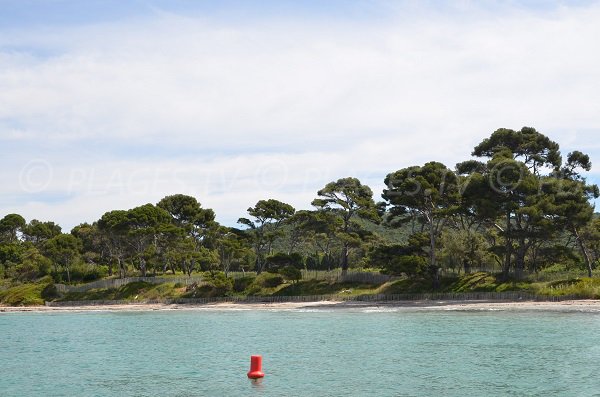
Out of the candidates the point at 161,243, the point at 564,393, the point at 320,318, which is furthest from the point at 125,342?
the point at 161,243

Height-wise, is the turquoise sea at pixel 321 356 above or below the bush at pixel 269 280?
below

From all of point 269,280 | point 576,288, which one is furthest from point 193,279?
point 576,288

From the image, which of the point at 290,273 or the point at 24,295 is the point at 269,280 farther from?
the point at 24,295

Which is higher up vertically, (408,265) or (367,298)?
(408,265)

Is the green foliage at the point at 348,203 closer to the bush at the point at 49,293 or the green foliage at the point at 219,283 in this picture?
the green foliage at the point at 219,283

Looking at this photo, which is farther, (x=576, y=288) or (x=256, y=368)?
(x=576, y=288)

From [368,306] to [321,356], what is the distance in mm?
32216

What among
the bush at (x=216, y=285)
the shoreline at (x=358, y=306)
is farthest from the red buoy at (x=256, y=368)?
the bush at (x=216, y=285)

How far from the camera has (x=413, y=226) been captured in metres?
84.4

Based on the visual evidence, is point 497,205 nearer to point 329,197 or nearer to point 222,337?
point 329,197

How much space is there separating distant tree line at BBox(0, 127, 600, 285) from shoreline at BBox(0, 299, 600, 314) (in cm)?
472

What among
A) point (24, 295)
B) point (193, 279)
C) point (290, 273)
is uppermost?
point (290, 273)

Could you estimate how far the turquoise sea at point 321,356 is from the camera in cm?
2348

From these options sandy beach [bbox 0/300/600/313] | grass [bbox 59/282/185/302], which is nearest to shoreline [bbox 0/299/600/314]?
sandy beach [bbox 0/300/600/313]
